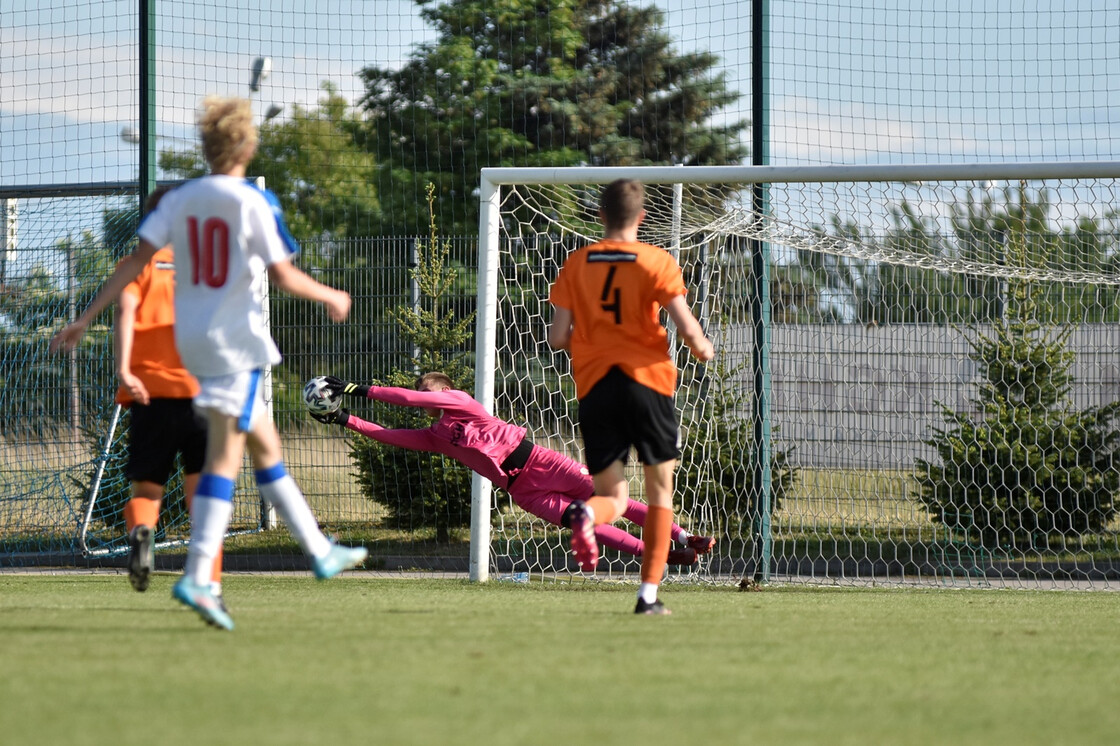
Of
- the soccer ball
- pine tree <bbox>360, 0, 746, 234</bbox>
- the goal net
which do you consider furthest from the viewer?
pine tree <bbox>360, 0, 746, 234</bbox>

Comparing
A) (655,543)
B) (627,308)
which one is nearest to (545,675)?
(655,543)

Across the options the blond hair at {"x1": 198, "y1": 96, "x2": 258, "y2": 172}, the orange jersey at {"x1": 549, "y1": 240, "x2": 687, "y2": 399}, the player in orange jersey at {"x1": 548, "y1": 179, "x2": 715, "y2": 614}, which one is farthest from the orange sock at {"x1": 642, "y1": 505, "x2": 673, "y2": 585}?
the blond hair at {"x1": 198, "y1": 96, "x2": 258, "y2": 172}

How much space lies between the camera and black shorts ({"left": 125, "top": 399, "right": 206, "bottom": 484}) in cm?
529

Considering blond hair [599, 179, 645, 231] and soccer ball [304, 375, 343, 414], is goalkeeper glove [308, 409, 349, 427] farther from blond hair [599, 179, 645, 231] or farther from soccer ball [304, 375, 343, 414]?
blond hair [599, 179, 645, 231]

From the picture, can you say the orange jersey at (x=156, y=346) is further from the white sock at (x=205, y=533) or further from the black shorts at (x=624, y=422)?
the black shorts at (x=624, y=422)

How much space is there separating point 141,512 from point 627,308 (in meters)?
2.29

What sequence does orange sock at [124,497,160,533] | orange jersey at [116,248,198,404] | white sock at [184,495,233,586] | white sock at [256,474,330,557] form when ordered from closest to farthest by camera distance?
white sock at [184,495,233,586] < white sock at [256,474,330,557] < orange sock at [124,497,160,533] < orange jersey at [116,248,198,404]

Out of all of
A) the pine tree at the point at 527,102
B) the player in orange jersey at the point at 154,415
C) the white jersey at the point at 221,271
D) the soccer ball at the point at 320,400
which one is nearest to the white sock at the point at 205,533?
the white jersey at the point at 221,271

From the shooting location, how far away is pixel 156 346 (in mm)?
5387

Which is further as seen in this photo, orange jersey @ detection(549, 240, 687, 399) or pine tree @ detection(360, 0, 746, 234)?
pine tree @ detection(360, 0, 746, 234)

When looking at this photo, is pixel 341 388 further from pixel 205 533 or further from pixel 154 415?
pixel 205 533

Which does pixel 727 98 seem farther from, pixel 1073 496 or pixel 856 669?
pixel 856 669

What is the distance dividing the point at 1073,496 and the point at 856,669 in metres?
8.16

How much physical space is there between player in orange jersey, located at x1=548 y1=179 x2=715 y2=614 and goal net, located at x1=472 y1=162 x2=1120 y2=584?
289 cm
